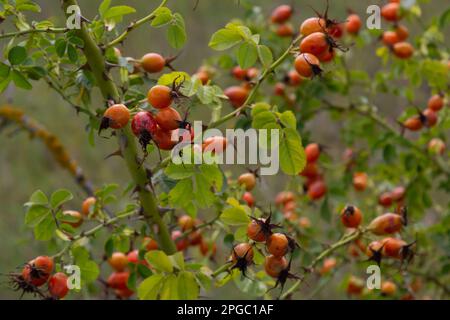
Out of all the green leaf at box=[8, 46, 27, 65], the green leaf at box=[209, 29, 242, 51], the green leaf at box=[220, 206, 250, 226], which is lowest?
the green leaf at box=[220, 206, 250, 226]

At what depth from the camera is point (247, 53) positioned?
1019 mm

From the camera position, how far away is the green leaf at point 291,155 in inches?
36.8

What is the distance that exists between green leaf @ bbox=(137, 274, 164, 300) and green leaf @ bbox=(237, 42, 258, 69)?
1.19 feet

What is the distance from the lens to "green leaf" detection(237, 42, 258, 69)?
1013 mm

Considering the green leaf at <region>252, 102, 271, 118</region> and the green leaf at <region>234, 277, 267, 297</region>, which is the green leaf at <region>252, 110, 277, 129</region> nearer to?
the green leaf at <region>252, 102, 271, 118</region>

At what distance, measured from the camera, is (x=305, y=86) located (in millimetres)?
1756

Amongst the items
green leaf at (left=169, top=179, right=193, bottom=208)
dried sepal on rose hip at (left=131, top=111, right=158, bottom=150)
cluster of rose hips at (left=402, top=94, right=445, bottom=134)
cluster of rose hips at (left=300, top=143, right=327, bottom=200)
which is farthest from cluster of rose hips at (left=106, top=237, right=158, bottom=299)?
cluster of rose hips at (left=402, top=94, right=445, bottom=134)

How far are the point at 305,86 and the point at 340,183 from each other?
0.29 meters

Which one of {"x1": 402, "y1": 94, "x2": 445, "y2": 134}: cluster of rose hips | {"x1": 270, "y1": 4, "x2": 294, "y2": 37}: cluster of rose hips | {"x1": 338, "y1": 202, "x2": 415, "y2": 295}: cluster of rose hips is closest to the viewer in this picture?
{"x1": 338, "y1": 202, "x2": 415, "y2": 295}: cluster of rose hips

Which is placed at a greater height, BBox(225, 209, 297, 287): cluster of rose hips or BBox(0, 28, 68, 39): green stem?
BBox(0, 28, 68, 39): green stem

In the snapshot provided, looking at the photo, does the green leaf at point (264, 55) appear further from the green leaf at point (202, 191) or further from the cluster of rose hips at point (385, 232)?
the cluster of rose hips at point (385, 232)

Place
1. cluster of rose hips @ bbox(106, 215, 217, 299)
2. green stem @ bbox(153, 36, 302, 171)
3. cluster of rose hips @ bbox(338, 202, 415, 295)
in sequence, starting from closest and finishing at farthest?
green stem @ bbox(153, 36, 302, 171) → cluster of rose hips @ bbox(338, 202, 415, 295) → cluster of rose hips @ bbox(106, 215, 217, 299)

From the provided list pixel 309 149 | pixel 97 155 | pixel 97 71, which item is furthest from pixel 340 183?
pixel 97 155

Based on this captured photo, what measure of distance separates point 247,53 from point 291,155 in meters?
0.19
